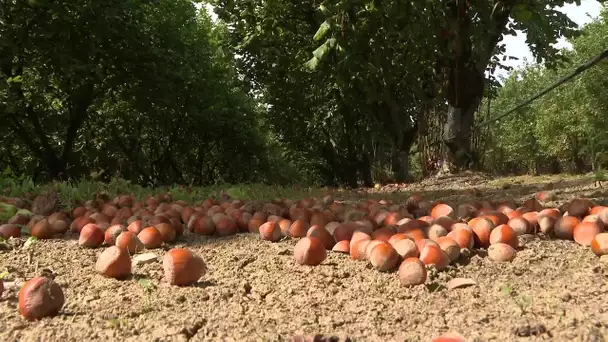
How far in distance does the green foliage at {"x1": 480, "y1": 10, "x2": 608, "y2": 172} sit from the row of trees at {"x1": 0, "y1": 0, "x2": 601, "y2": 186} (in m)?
7.70

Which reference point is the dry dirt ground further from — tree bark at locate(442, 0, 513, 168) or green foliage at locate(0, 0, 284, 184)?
green foliage at locate(0, 0, 284, 184)

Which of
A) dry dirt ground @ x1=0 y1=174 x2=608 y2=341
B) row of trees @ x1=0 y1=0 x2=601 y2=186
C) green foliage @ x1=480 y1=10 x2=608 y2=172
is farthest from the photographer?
green foliage @ x1=480 y1=10 x2=608 y2=172

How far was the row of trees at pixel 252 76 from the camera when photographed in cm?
891

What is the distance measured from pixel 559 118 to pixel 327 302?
1479 inches

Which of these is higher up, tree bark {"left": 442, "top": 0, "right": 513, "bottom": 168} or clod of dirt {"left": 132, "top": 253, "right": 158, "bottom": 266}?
tree bark {"left": 442, "top": 0, "right": 513, "bottom": 168}

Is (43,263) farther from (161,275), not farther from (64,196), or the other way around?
(64,196)

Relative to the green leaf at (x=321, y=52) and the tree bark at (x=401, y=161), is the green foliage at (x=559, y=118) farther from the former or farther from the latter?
the green leaf at (x=321, y=52)

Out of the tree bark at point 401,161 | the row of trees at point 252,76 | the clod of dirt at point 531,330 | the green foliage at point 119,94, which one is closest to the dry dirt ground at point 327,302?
the clod of dirt at point 531,330

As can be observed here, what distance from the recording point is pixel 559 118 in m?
35.6

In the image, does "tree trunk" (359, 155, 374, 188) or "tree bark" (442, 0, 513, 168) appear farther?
"tree trunk" (359, 155, 374, 188)

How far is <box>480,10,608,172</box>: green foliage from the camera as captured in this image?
29125 millimetres

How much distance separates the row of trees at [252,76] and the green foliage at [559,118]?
7698mm

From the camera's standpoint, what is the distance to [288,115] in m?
21.9

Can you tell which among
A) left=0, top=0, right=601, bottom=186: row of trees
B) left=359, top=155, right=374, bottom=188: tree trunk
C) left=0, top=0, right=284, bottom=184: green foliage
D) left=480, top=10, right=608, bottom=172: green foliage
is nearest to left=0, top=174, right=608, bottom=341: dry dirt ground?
left=0, top=0, right=601, bottom=186: row of trees
